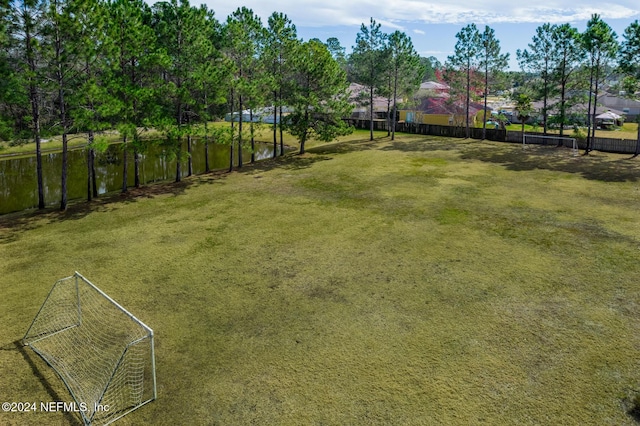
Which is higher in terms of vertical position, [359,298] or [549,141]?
[549,141]

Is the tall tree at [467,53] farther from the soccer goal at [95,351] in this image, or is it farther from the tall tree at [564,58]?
the soccer goal at [95,351]

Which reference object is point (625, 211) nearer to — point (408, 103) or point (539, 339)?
point (539, 339)

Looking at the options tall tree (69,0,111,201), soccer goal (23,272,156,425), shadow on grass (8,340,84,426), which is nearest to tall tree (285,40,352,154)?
tall tree (69,0,111,201)

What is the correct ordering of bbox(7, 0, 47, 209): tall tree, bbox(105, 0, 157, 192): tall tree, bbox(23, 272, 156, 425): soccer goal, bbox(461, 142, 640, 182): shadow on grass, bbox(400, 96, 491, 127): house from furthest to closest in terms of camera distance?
bbox(400, 96, 491, 127): house
bbox(461, 142, 640, 182): shadow on grass
bbox(105, 0, 157, 192): tall tree
bbox(7, 0, 47, 209): tall tree
bbox(23, 272, 156, 425): soccer goal

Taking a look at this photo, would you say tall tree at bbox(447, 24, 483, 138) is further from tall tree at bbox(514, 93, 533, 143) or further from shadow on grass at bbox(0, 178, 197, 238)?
shadow on grass at bbox(0, 178, 197, 238)

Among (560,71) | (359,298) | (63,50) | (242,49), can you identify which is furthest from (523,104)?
(63,50)

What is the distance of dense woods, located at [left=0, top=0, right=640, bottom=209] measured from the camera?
1945 cm

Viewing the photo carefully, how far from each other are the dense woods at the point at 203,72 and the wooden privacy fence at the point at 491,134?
2531 millimetres

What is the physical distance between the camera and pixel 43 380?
378 inches

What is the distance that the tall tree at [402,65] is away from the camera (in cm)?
4378

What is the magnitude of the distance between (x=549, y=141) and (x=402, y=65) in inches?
615

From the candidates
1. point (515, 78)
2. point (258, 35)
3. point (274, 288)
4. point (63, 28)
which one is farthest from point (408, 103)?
point (274, 288)

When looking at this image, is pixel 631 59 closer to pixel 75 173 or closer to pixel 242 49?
pixel 242 49

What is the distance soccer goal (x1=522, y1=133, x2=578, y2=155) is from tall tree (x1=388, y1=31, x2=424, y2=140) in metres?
12.4
